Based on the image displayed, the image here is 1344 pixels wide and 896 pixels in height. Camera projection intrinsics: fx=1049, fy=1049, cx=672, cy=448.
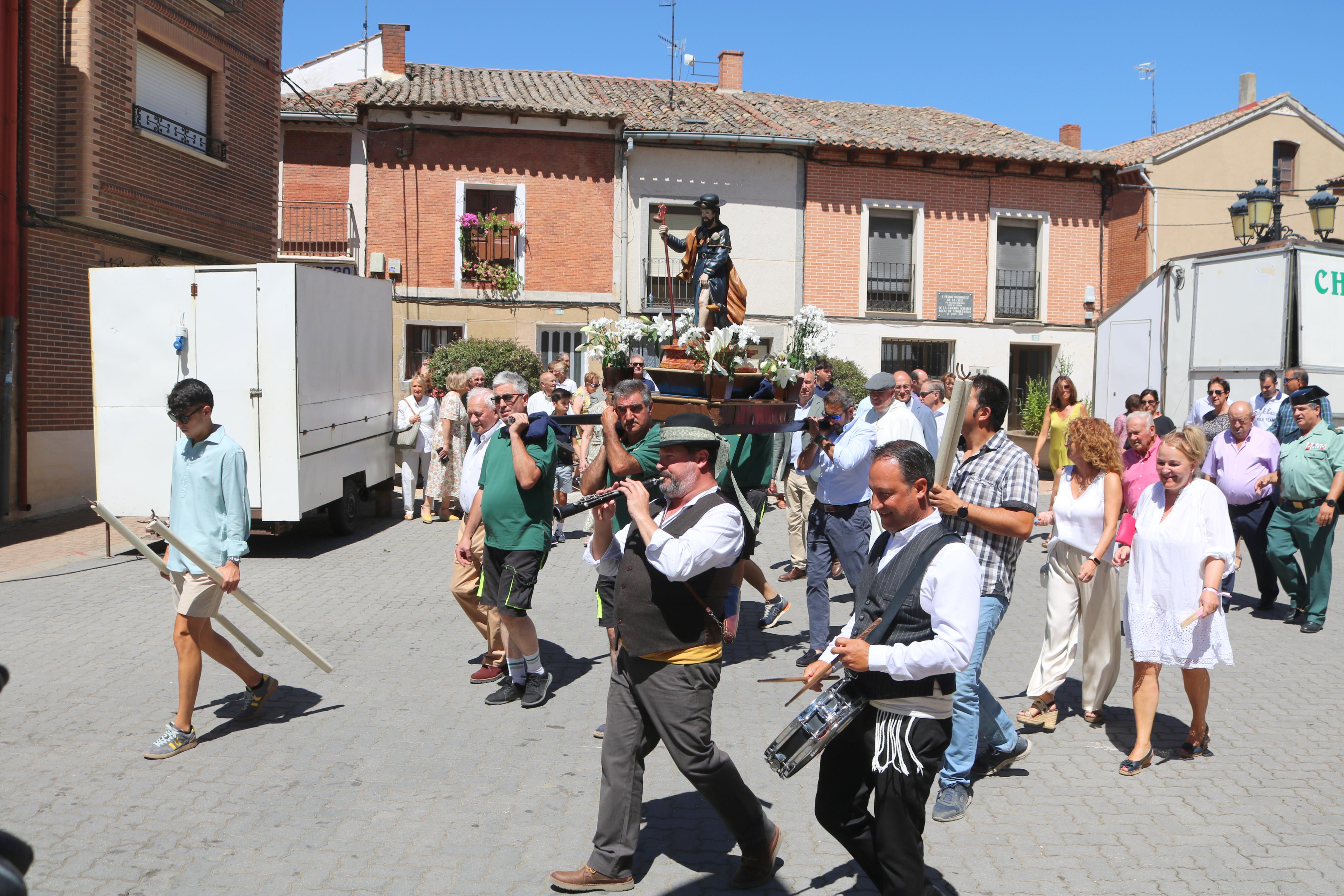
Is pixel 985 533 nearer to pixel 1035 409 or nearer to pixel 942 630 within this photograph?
pixel 942 630

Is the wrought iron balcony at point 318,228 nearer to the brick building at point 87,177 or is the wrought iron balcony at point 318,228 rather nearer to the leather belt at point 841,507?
the brick building at point 87,177

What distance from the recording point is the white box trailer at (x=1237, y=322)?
543 inches

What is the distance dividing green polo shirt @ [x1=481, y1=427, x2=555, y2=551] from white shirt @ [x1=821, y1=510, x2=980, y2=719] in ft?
10.3

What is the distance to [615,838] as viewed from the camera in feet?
13.1

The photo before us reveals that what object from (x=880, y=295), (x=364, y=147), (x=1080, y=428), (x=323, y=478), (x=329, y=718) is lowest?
(x=329, y=718)

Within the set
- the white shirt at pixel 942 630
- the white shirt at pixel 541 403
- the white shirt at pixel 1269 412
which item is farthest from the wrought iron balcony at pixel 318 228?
the white shirt at pixel 942 630

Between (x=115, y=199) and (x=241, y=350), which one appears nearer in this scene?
(x=241, y=350)

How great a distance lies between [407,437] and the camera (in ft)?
46.3

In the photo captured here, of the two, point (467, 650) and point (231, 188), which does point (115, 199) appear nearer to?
point (231, 188)

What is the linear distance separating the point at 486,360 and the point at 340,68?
934 cm

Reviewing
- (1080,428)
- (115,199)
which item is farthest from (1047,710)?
(115,199)

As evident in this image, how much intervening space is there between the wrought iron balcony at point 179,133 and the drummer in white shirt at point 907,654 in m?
14.1

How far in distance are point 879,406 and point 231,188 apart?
12827 mm

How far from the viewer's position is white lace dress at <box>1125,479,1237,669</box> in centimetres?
519
